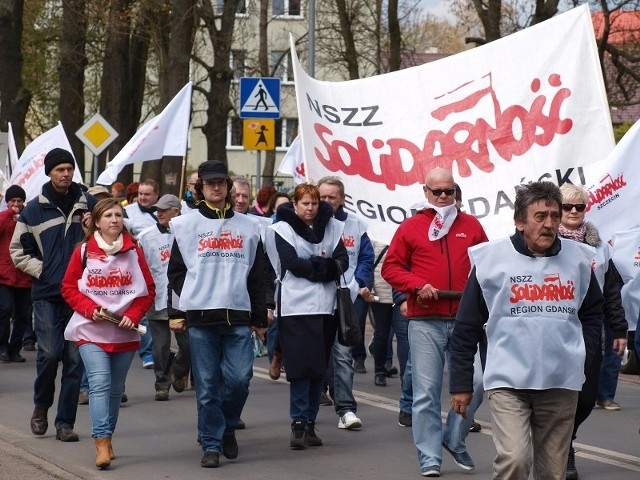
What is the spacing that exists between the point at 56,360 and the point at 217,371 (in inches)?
56.9

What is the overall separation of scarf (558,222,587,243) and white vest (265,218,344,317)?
4.97ft

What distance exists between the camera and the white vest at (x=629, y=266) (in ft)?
32.7

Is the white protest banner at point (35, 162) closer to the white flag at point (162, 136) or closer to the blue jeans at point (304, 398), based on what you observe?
the white flag at point (162, 136)

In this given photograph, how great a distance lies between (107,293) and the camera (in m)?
8.63

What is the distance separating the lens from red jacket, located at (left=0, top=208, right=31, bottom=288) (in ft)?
47.9

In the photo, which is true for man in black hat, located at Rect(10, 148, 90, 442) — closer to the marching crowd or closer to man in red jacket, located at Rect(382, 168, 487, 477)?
the marching crowd

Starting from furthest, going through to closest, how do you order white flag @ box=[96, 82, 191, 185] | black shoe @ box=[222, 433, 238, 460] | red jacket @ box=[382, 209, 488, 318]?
white flag @ box=[96, 82, 191, 185], black shoe @ box=[222, 433, 238, 460], red jacket @ box=[382, 209, 488, 318]

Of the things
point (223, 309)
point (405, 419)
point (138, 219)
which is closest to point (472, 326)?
point (223, 309)

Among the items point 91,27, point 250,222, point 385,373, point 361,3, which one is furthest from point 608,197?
point 361,3

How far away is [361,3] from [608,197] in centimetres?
2585

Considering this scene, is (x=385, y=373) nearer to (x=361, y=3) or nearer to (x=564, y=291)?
(x=564, y=291)

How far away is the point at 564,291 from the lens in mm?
6078

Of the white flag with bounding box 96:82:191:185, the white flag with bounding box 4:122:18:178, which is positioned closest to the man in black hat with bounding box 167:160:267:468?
the white flag with bounding box 96:82:191:185

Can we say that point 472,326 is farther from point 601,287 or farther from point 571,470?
point 571,470
